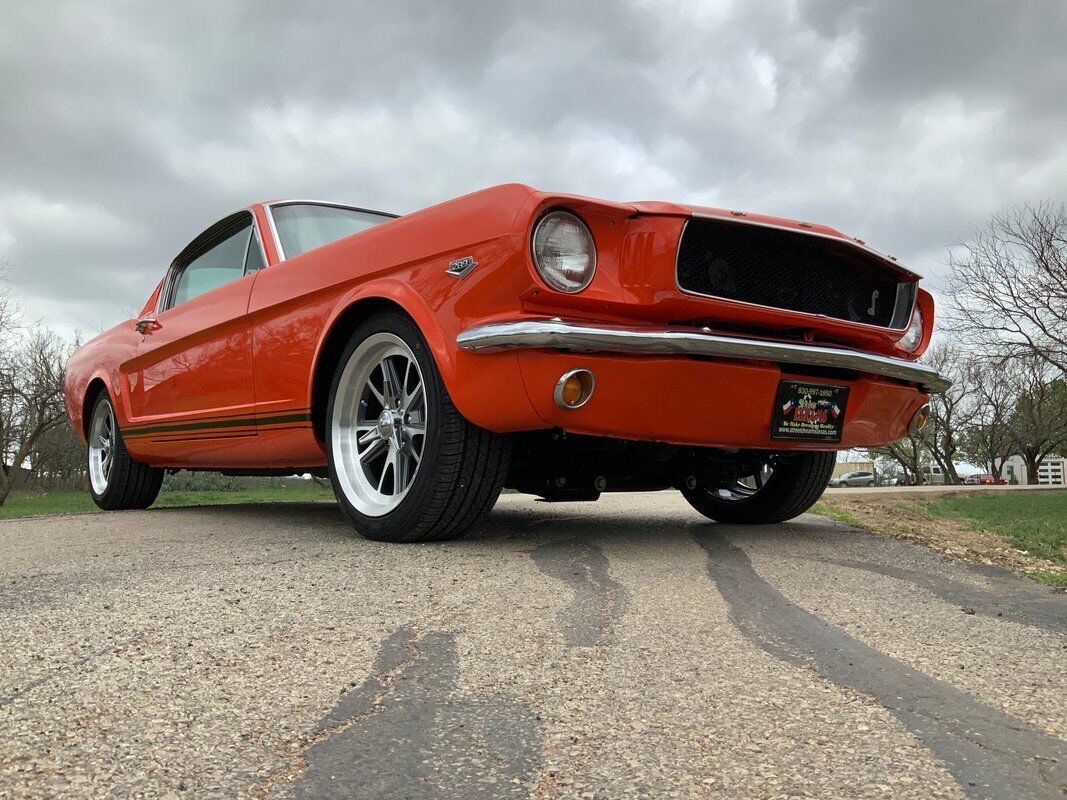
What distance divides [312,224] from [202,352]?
926mm

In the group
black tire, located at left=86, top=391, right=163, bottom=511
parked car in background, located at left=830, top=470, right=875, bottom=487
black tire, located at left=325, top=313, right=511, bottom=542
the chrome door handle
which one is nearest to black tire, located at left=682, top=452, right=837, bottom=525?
black tire, located at left=325, top=313, right=511, bottom=542

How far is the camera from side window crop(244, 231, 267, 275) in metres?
4.53

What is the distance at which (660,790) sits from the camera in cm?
120

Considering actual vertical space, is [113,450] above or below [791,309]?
below

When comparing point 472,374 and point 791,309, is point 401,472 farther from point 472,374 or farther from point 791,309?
point 791,309

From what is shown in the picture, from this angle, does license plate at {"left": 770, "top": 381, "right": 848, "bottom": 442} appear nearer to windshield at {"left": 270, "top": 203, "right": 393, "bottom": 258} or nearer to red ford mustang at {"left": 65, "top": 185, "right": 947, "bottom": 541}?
red ford mustang at {"left": 65, "top": 185, "right": 947, "bottom": 541}

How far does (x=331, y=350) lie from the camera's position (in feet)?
12.2

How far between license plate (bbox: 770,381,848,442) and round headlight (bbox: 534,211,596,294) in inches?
33.2

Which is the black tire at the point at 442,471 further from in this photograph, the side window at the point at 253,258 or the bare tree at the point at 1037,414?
the bare tree at the point at 1037,414

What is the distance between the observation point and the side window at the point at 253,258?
4.53 meters

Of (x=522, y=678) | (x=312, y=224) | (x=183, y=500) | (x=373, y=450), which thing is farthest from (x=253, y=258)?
(x=183, y=500)

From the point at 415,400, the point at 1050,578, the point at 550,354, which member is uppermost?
the point at 550,354

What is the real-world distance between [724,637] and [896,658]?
375 mm

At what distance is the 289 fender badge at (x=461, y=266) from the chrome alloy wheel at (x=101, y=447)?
4.10 metres
